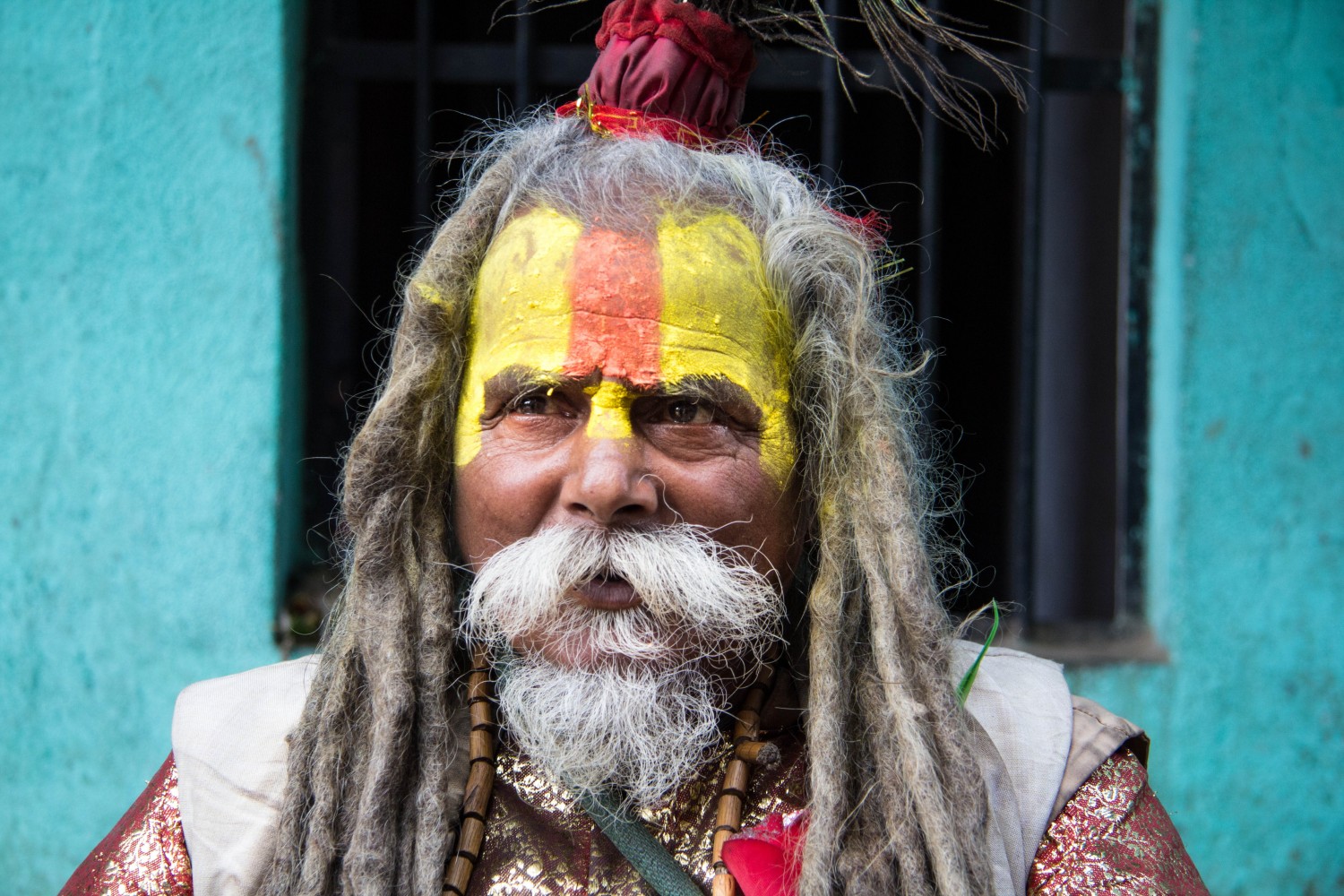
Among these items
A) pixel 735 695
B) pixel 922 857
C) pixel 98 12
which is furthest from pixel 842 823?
pixel 98 12

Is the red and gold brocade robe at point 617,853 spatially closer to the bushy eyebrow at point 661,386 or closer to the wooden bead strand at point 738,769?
the wooden bead strand at point 738,769

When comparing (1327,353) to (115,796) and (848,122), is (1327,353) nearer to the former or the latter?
(848,122)

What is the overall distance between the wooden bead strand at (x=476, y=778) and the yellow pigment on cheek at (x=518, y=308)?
35 cm

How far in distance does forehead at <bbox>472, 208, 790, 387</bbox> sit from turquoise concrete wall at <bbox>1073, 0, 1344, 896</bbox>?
5.24 ft

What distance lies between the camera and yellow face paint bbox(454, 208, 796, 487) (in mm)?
1674

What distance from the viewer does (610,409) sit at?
167 cm

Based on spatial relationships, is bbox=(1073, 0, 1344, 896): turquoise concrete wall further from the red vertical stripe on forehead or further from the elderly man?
the red vertical stripe on forehead

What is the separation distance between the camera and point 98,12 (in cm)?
272

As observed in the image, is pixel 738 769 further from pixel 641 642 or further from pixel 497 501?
pixel 497 501

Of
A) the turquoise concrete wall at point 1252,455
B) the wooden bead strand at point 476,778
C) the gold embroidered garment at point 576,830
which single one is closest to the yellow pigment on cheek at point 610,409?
the wooden bead strand at point 476,778

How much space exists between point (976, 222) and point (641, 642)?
2734mm

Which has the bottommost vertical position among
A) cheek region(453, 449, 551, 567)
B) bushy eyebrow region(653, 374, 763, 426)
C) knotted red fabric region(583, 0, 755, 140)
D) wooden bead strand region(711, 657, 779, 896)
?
wooden bead strand region(711, 657, 779, 896)

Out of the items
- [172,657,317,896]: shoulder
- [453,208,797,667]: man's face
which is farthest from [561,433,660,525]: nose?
[172,657,317,896]: shoulder

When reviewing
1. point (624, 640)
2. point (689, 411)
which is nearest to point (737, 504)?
point (689, 411)
